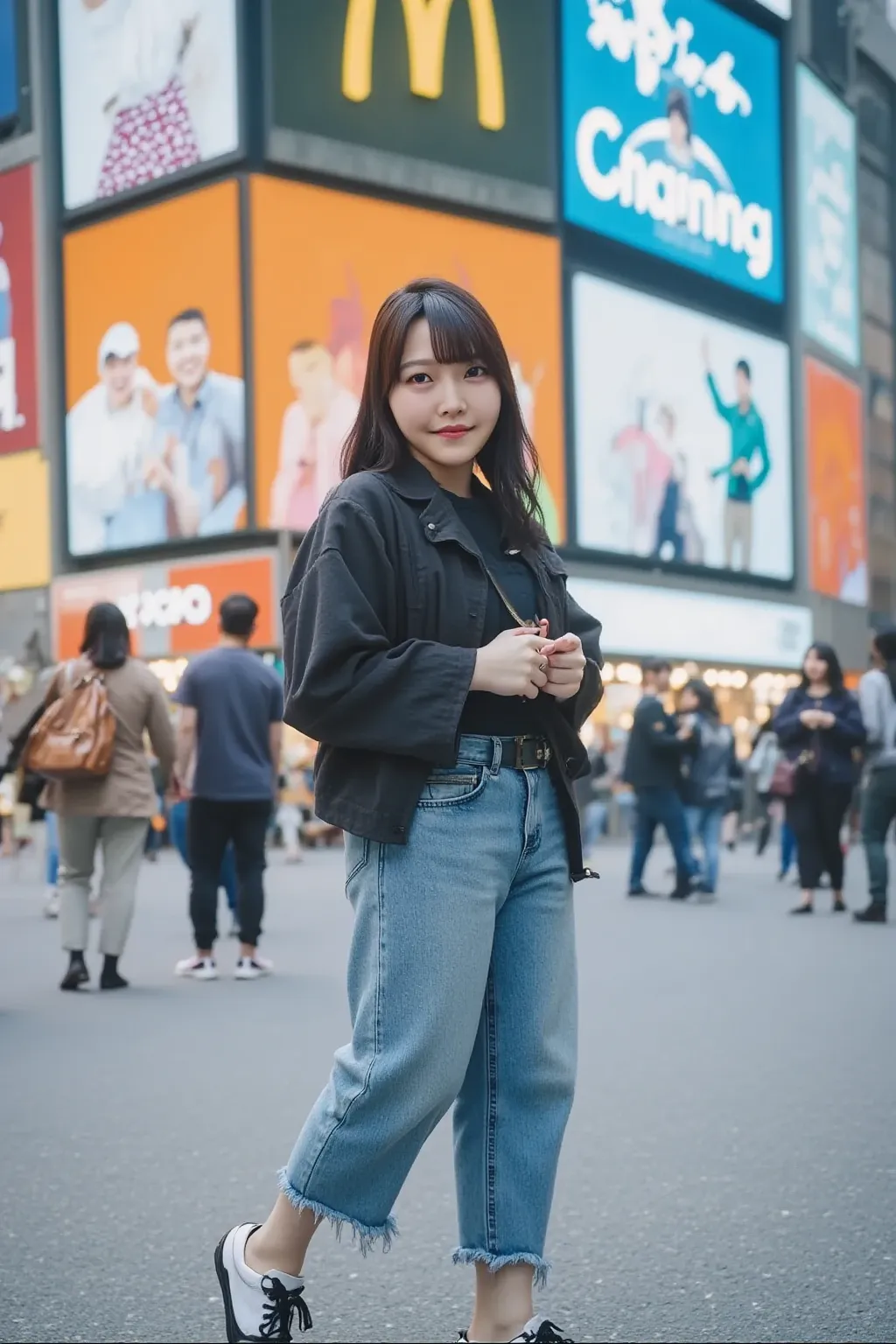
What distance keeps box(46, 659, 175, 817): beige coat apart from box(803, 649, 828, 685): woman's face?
4979 millimetres

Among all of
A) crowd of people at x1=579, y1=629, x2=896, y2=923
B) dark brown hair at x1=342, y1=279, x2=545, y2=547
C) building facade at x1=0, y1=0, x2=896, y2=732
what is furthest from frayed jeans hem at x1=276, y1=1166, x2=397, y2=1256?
building facade at x1=0, y1=0, x2=896, y2=732

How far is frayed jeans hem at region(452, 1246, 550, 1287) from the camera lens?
2553mm

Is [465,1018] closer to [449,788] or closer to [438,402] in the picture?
[449,788]

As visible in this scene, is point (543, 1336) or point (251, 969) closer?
point (543, 1336)

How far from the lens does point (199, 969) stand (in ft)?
26.3

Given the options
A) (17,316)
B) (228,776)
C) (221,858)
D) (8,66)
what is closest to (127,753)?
(228,776)

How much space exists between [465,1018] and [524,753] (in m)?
0.43

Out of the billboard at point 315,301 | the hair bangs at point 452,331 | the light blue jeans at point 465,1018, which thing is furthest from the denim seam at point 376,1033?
the billboard at point 315,301

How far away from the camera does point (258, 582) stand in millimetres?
26812

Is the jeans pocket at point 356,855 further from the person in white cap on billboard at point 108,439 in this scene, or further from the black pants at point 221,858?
the person in white cap on billboard at point 108,439

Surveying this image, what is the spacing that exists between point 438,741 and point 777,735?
9.08 m

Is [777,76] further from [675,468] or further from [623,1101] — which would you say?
[623,1101]

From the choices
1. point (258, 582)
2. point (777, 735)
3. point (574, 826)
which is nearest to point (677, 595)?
point (258, 582)

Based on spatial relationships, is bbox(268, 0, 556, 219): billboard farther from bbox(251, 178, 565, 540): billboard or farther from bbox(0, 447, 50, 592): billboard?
bbox(0, 447, 50, 592): billboard
